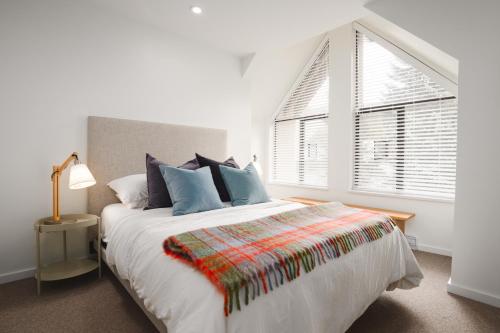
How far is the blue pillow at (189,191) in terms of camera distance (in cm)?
214

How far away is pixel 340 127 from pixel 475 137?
1862mm

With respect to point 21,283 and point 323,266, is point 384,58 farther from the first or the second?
point 21,283

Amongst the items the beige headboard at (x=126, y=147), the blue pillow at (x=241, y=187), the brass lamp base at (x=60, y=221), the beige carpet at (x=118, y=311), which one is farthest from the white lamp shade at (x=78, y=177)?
the blue pillow at (x=241, y=187)

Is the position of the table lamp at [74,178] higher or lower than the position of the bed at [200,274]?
higher

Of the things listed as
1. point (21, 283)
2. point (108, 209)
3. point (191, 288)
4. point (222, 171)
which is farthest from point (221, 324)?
point (21, 283)

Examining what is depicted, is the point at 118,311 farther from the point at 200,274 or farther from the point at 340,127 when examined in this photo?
the point at 340,127

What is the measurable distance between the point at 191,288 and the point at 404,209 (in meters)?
3.07

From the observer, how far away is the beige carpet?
1.73m

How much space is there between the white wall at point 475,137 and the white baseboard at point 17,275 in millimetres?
3591

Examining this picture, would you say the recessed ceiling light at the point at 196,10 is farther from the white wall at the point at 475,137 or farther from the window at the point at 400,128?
the window at the point at 400,128

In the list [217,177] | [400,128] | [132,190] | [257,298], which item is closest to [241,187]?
[217,177]

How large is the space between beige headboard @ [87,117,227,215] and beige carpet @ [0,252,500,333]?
0.77 metres

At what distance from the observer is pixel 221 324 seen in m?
0.97

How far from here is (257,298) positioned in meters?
1.08
